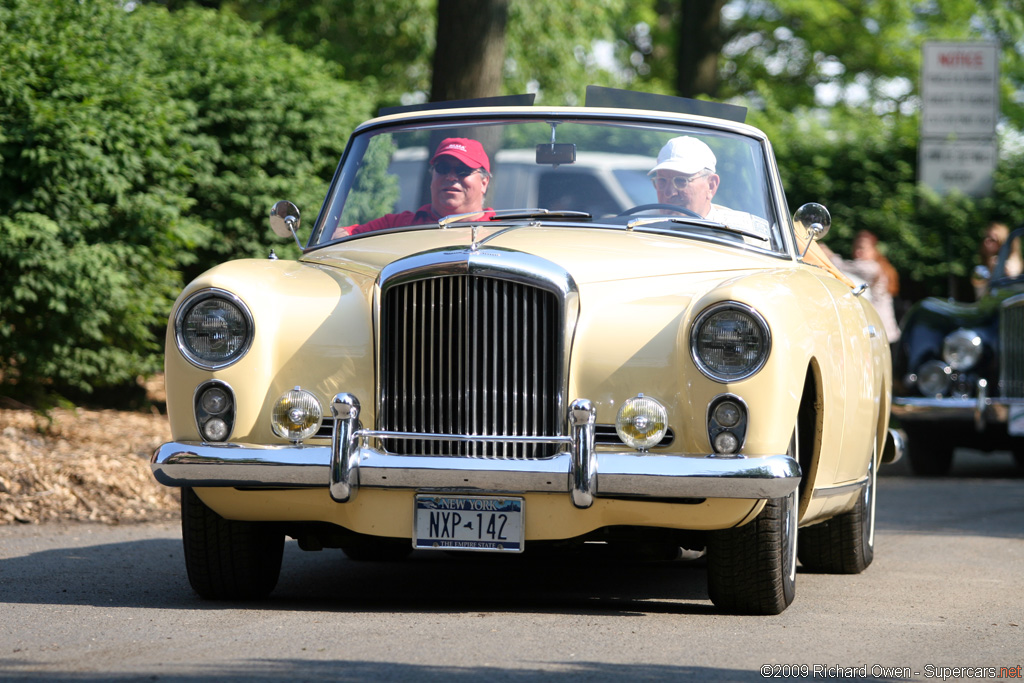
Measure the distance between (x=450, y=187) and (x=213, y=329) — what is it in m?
1.42

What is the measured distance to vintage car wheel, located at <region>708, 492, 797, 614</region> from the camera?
4.98 meters

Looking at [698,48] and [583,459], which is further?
[698,48]

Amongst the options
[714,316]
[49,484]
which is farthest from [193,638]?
[49,484]

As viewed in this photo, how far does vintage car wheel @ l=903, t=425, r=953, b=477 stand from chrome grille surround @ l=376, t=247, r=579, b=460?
23.3 feet

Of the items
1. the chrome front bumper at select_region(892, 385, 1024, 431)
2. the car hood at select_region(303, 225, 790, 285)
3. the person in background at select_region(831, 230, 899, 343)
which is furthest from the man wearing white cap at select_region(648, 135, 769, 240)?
the person in background at select_region(831, 230, 899, 343)

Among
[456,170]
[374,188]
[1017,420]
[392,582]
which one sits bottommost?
[1017,420]

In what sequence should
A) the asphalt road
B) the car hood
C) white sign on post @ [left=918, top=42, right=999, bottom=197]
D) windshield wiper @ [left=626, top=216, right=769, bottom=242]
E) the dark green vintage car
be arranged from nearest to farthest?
1. the asphalt road
2. the car hood
3. windshield wiper @ [left=626, top=216, right=769, bottom=242]
4. the dark green vintage car
5. white sign on post @ [left=918, top=42, right=999, bottom=197]

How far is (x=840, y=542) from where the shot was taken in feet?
21.3

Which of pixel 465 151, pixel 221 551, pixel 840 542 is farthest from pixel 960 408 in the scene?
pixel 221 551

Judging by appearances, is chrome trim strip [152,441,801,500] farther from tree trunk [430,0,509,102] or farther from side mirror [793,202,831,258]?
tree trunk [430,0,509,102]

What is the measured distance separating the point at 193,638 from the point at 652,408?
1631 mm

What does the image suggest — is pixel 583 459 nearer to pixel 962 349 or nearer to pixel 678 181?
pixel 678 181

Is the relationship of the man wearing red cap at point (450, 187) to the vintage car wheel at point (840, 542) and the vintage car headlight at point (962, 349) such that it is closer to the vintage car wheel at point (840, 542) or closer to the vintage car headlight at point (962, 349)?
the vintage car wheel at point (840, 542)

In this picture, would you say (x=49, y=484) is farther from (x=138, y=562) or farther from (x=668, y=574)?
(x=668, y=574)
